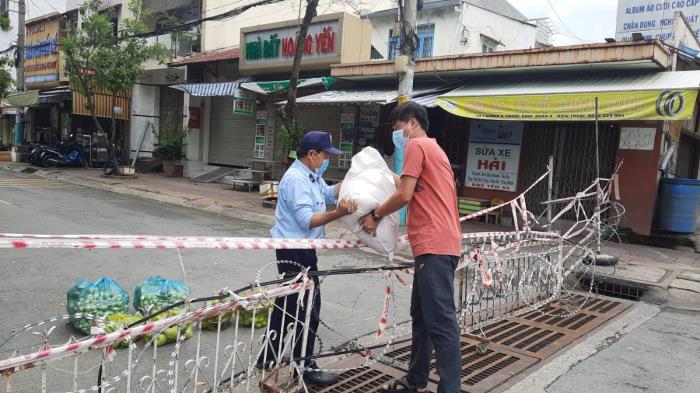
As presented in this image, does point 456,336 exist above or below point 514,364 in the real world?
above

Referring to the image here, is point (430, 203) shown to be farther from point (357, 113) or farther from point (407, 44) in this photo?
point (357, 113)

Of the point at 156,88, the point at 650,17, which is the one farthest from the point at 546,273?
the point at 156,88

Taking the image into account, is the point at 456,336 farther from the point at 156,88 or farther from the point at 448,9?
the point at 156,88

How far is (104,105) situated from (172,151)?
13.0ft

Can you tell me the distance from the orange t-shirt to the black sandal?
0.93 m

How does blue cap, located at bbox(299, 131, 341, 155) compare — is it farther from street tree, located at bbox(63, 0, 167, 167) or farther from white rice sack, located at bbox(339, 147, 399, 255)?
street tree, located at bbox(63, 0, 167, 167)

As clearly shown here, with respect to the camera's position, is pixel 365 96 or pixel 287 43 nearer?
pixel 365 96

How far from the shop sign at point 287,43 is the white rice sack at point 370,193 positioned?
34.4 feet

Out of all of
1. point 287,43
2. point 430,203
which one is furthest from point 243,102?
point 430,203

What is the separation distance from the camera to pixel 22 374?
344 cm

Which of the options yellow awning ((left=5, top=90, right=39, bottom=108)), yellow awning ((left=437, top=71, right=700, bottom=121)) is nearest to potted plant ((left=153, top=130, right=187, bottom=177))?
yellow awning ((left=5, top=90, right=39, bottom=108))

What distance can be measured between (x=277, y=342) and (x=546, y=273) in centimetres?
328

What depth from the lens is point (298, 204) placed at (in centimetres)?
320

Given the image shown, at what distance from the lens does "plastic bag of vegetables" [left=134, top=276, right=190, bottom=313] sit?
14.5 feet
